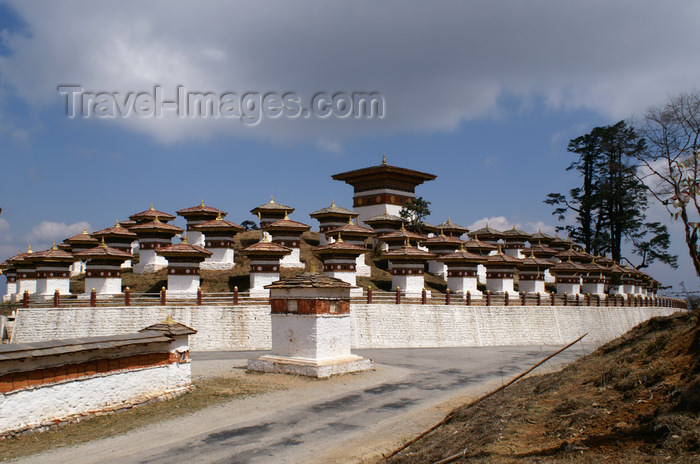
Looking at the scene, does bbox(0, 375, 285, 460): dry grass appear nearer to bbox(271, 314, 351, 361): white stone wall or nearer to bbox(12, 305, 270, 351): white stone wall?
bbox(271, 314, 351, 361): white stone wall

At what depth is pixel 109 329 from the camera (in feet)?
86.4

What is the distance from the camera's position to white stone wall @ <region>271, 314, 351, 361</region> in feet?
62.5

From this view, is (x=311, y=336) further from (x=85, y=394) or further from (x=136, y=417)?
(x=85, y=394)

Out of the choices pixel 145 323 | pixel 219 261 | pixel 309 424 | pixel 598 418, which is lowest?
pixel 309 424

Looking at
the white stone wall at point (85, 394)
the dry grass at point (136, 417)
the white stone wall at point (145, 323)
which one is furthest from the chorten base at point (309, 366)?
the white stone wall at point (145, 323)

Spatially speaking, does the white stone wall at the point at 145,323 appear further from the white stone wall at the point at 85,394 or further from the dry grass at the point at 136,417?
the white stone wall at the point at 85,394

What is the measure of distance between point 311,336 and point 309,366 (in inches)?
44.6

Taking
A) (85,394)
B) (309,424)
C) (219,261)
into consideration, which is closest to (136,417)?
(85,394)

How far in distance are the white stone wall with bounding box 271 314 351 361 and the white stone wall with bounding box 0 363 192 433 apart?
14.9 feet

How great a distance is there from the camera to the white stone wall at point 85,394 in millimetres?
11398

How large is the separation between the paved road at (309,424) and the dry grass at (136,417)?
474mm

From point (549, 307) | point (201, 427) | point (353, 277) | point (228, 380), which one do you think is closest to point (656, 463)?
point (201, 427)

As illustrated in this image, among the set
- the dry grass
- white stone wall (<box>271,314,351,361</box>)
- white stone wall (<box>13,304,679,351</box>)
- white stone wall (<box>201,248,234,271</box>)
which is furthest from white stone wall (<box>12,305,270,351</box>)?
white stone wall (<box>201,248,234,271</box>)

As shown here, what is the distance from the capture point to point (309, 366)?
60.3 ft
